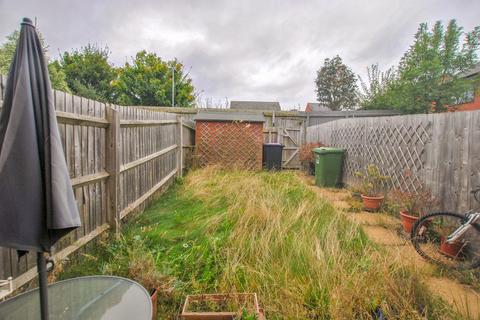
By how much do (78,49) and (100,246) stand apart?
1920cm

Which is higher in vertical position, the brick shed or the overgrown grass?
the brick shed

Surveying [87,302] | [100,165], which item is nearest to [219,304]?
[87,302]

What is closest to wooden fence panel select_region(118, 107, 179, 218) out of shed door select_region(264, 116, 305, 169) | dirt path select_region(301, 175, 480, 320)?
dirt path select_region(301, 175, 480, 320)

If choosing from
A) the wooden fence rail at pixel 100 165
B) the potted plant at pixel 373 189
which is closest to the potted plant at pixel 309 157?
the potted plant at pixel 373 189

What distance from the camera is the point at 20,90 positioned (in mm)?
974

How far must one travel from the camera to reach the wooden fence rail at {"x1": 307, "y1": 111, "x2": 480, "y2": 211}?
2.94 meters

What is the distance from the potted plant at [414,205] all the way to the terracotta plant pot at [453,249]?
0.55 meters

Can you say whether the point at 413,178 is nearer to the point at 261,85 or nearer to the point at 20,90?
the point at 20,90

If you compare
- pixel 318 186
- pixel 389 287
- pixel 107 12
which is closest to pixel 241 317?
pixel 389 287

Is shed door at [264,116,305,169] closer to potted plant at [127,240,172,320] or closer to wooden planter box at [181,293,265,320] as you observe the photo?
potted plant at [127,240,172,320]

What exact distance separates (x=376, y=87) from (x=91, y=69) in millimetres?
20518

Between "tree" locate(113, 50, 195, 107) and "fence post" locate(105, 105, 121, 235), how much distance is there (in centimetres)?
1444

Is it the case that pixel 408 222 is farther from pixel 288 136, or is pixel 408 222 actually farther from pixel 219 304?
pixel 288 136

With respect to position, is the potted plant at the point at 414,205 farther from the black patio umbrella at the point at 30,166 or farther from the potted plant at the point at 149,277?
the black patio umbrella at the point at 30,166
